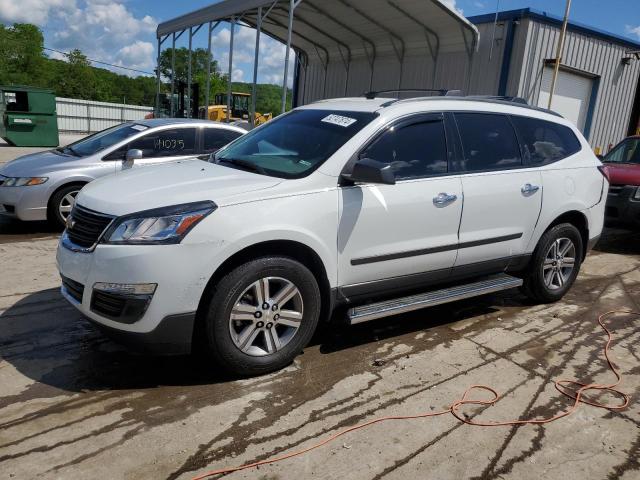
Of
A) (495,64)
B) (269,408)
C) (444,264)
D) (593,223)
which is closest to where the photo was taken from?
(269,408)

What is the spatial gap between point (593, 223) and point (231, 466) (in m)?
Result: 4.26

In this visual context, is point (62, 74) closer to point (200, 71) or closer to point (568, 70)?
point (200, 71)

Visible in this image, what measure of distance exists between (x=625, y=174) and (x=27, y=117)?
1897 cm

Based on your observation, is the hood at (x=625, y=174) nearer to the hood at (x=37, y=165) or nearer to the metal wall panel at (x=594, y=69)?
the metal wall panel at (x=594, y=69)

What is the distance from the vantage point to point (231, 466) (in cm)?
247

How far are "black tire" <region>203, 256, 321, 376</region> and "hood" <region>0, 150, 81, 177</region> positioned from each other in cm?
466

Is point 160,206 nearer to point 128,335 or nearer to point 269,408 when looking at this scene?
point 128,335

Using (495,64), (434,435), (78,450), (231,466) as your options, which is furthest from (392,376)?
(495,64)

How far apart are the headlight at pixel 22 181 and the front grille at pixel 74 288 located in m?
3.77

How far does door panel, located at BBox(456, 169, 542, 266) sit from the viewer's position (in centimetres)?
403

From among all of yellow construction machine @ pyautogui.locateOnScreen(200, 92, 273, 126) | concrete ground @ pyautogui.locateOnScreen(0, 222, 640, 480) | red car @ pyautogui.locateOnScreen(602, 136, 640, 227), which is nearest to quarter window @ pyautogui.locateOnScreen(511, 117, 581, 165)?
concrete ground @ pyautogui.locateOnScreen(0, 222, 640, 480)

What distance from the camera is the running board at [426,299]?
11.7 ft

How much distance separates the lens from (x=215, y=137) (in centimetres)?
760

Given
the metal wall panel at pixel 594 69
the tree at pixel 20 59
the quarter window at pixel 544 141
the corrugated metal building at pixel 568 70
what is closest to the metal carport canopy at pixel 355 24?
the corrugated metal building at pixel 568 70
